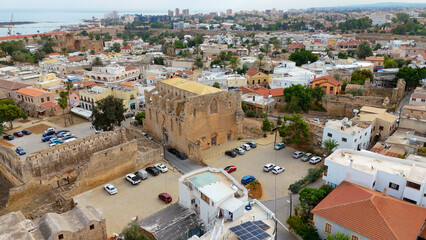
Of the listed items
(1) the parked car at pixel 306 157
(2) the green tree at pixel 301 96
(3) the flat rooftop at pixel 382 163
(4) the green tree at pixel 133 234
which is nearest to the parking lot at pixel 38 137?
(4) the green tree at pixel 133 234

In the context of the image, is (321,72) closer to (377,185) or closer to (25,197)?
(377,185)

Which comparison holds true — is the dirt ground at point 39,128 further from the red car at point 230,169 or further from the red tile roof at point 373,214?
the red tile roof at point 373,214

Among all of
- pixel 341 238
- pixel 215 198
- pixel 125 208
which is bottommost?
pixel 125 208

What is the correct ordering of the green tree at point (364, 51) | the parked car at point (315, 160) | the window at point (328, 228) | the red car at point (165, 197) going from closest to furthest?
the window at point (328, 228) < the red car at point (165, 197) < the parked car at point (315, 160) < the green tree at point (364, 51)

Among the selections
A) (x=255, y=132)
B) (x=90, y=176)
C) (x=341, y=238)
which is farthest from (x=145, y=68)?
(x=341, y=238)

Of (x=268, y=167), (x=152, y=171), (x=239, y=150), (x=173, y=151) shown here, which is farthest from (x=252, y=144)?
(x=152, y=171)

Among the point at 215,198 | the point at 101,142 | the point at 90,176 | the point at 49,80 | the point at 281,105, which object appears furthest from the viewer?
the point at 49,80
